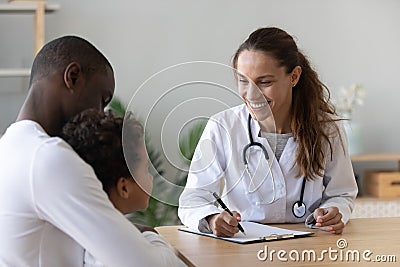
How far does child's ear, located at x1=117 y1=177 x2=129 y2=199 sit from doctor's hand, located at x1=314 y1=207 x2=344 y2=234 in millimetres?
662

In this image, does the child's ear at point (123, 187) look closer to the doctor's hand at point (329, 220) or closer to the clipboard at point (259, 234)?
the clipboard at point (259, 234)

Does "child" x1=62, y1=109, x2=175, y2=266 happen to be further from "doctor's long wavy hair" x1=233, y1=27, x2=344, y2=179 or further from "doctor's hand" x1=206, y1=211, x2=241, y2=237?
"doctor's long wavy hair" x1=233, y1=27, x2=344, y2=179

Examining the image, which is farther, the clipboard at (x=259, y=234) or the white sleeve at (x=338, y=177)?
the white sleeve at (x=338, y=177)

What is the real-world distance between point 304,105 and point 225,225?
0.53 meters

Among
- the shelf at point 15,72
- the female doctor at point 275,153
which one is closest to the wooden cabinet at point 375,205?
the shelf at point 15,72

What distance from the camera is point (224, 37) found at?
13.8 feet

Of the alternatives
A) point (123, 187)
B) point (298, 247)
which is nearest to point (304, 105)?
point (298, 247)

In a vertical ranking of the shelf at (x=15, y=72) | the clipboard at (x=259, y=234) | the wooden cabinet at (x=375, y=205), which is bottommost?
the wooden cabinet at (x=375, y=205)

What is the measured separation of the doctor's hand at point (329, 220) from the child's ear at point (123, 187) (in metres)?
0.66

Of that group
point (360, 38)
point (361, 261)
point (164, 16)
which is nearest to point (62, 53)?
point (361, 261)

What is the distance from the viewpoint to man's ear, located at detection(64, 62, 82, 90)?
1.39 m

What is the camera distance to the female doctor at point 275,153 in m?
1.96

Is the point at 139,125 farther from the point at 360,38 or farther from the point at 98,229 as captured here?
the point at 360,38

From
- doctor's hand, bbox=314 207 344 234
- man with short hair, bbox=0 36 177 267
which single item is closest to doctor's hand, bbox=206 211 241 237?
doctor's hand, bbox=314 207 344 234
